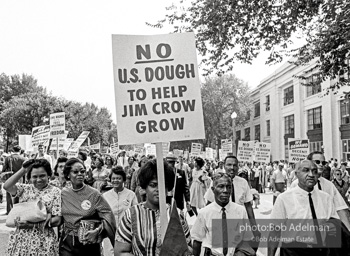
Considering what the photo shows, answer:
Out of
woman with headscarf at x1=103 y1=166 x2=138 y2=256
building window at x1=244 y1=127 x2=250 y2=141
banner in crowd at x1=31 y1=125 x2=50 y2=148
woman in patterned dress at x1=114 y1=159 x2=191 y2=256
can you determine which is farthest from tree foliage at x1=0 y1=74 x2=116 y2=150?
woman in patterned dress at x1=114 y1=159 x2=191 y2=256

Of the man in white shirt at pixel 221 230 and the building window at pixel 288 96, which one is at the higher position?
the building window at pixel 288 96

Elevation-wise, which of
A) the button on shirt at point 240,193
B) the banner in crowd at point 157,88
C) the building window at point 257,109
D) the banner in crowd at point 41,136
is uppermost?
the building window at point 257,109

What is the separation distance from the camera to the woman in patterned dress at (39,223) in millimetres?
4504

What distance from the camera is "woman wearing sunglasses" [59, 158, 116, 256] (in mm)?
4727

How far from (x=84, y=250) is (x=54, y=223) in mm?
407

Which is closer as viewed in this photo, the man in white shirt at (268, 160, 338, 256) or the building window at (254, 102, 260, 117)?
the man in white shirt at (268, 160, 338, 256)

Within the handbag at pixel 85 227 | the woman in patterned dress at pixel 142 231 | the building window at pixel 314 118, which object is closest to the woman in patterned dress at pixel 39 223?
the handbag at pixel 85 227

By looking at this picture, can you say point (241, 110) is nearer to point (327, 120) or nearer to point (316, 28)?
point (327, 120)

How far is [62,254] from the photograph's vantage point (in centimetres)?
474

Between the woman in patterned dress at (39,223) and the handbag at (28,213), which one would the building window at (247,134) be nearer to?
the woman in patterned dress at (39,223)

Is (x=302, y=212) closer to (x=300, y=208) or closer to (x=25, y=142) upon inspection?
(x=300, y=208)

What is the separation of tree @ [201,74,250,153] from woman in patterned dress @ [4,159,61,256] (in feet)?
181

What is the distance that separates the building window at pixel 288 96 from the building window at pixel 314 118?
4196mm

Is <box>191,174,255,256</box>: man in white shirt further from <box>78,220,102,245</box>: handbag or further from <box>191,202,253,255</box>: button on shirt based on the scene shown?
<box>78,220,102,245</box>: handbag
